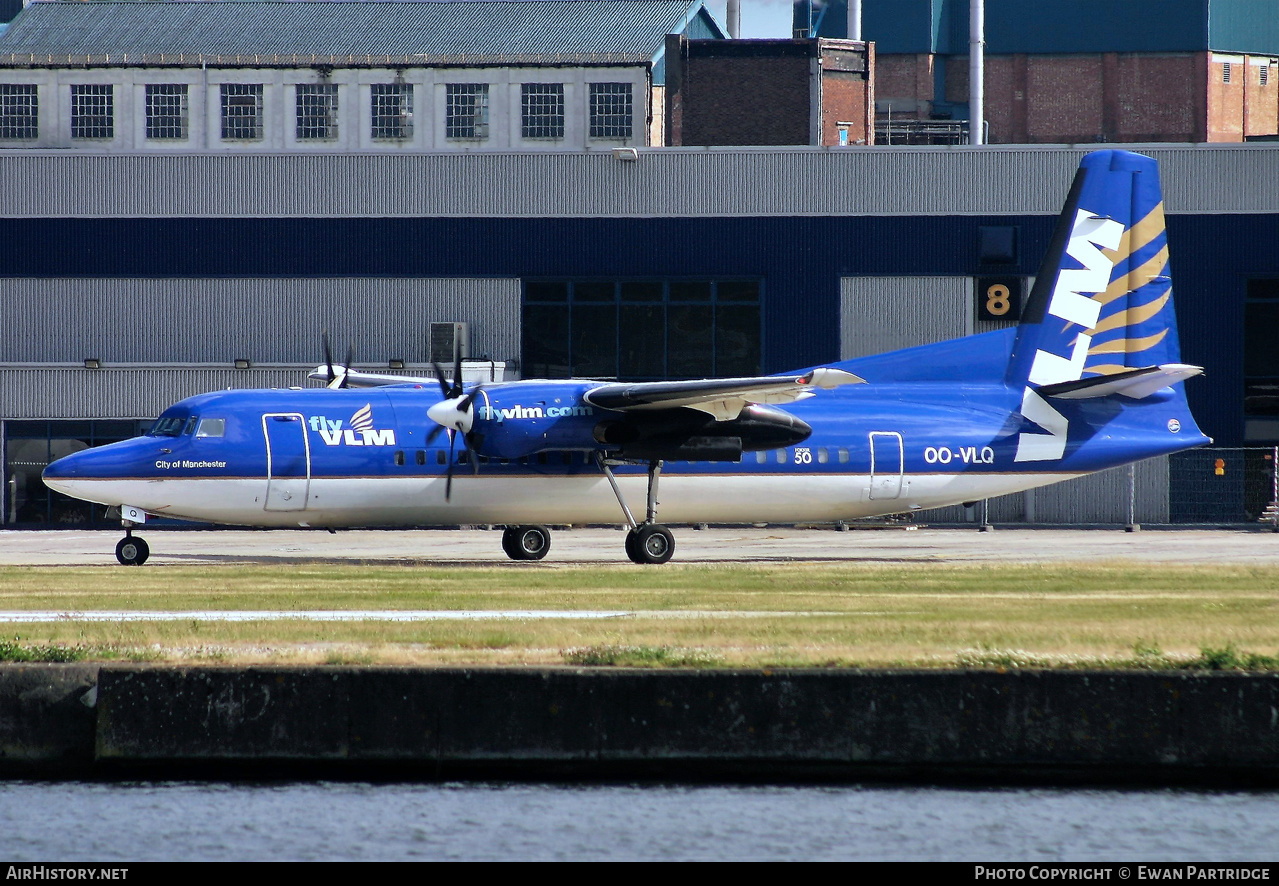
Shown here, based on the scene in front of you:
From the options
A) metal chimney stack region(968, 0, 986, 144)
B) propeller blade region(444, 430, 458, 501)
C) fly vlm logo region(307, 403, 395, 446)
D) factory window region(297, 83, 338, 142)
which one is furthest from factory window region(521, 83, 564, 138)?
fly vlm logo region(307, 403, 395, 446)

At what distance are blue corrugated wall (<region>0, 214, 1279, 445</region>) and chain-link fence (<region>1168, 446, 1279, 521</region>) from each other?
692 cm

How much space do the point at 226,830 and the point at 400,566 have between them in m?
15.9

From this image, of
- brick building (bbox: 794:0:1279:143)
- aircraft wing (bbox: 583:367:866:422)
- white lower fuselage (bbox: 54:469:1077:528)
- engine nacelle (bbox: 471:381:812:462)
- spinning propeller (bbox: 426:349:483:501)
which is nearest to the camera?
aircraft wing (bbox: 583:367:866:422)

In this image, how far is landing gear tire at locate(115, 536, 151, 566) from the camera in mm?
26578

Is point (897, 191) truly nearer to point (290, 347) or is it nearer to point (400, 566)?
point (290, 347)

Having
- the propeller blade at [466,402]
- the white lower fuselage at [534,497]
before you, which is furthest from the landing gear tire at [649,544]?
the propeller blade at [466,402]

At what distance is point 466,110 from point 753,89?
42.2ft

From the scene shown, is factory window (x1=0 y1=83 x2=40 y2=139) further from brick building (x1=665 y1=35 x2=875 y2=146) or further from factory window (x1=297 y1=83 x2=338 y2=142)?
brick building (x1=665 y1=35 x2=875 y2=146)

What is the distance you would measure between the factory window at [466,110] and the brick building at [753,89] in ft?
28.1

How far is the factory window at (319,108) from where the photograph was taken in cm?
6562

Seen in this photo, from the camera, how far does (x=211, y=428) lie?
1044 inches

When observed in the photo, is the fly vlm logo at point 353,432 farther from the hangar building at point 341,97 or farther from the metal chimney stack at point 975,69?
the metal chimney stack at point 975,69

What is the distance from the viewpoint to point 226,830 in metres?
10.0
